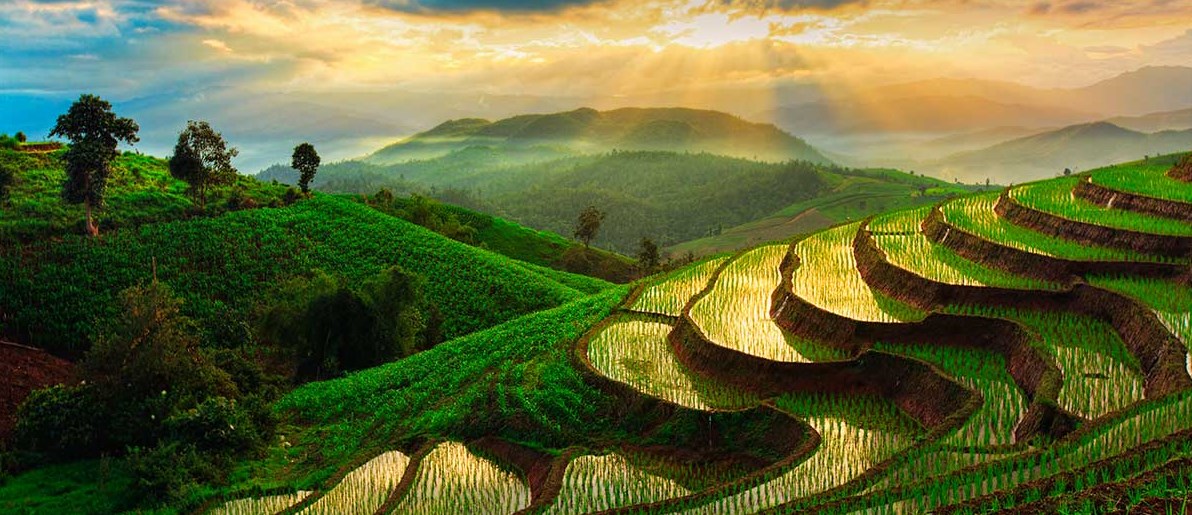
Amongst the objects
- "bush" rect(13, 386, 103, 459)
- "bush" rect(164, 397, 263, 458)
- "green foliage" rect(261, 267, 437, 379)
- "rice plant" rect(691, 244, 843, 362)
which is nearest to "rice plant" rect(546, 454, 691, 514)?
"rice plant" rect(691, 244, 843, 362)

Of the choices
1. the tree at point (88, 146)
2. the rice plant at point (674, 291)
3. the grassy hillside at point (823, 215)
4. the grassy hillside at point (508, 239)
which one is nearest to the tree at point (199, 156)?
the tree at point (88, 146)

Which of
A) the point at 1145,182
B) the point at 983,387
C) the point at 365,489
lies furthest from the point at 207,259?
the point at 1145,182

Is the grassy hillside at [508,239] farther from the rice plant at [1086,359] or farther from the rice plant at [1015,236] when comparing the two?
the rice plant at [1086,359]

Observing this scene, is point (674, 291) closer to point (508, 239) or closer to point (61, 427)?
point (61, 427)

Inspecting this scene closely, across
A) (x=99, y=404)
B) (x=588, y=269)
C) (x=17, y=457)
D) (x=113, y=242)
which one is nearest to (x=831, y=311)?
(x=99, y=404)

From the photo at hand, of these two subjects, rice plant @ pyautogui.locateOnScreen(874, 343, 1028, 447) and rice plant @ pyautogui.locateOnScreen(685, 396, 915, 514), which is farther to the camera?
rice plant @ pyautogui.locateOnScreen(874, 343, 1028, 447)

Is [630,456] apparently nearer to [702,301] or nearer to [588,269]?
[702,301]

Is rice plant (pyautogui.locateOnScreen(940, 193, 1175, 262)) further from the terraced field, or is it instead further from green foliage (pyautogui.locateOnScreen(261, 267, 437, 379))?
green foliage (pyautogui.locateOnScreen(261, 267, 437, 379))
